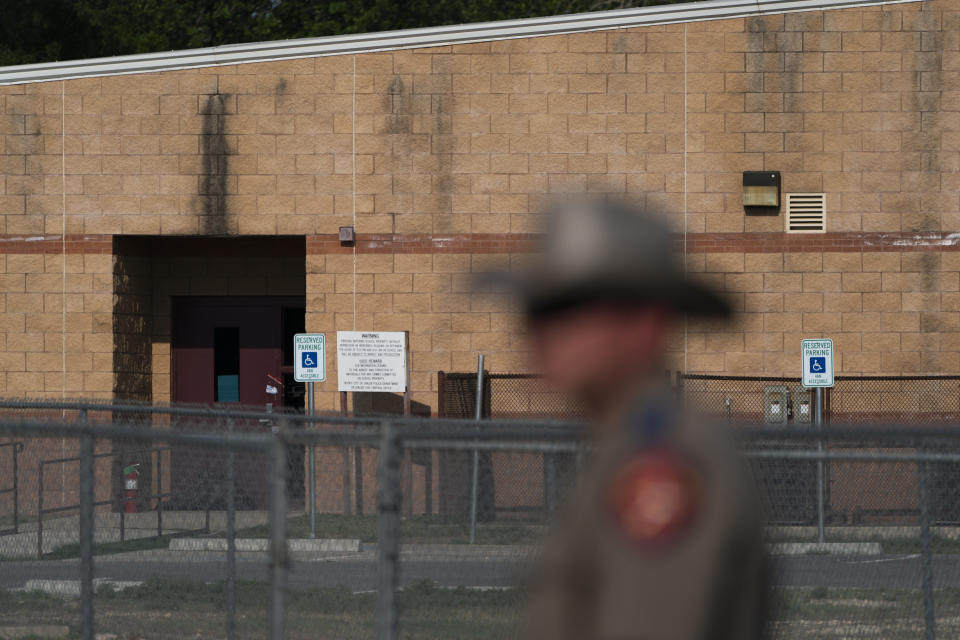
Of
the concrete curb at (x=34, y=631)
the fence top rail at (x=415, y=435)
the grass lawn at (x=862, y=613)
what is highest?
the fence top rail at (x=415, y=435)

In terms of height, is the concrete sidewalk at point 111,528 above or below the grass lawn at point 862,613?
above

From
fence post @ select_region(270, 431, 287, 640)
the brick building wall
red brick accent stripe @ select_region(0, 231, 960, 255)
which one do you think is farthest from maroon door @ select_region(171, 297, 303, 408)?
fence post @ select_region(270, 431, 287, 640)

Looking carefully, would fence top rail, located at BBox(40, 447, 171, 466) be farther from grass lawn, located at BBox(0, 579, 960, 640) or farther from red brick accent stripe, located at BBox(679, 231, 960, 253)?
red brick accent stripe, located at BBox(679, 231, 960, 253)

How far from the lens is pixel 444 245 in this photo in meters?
20.6

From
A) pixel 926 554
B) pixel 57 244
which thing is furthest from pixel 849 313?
pixel 926 554

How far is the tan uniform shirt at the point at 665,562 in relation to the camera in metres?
1.78

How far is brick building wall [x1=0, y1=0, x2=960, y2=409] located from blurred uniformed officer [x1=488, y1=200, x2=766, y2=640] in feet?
60.2

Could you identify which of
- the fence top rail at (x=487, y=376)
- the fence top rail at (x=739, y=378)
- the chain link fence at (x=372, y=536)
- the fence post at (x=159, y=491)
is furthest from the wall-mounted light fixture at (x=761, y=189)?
the fence post at (x=159, y=491)

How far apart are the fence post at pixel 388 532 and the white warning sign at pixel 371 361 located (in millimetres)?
13107

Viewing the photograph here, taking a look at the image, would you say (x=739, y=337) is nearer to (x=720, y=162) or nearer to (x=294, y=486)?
(x=720, y=162)

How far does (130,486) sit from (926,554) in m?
4.72

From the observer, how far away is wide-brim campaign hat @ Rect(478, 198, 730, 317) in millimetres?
1923

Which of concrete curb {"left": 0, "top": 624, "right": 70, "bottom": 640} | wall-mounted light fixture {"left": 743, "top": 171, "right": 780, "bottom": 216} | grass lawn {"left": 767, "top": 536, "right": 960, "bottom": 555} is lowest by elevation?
concrete curb {"left": 0, "top": 624, "right": 70, "bottom": 640}

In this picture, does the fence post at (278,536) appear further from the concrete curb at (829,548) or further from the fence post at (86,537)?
the concrete curb at (829,548)
